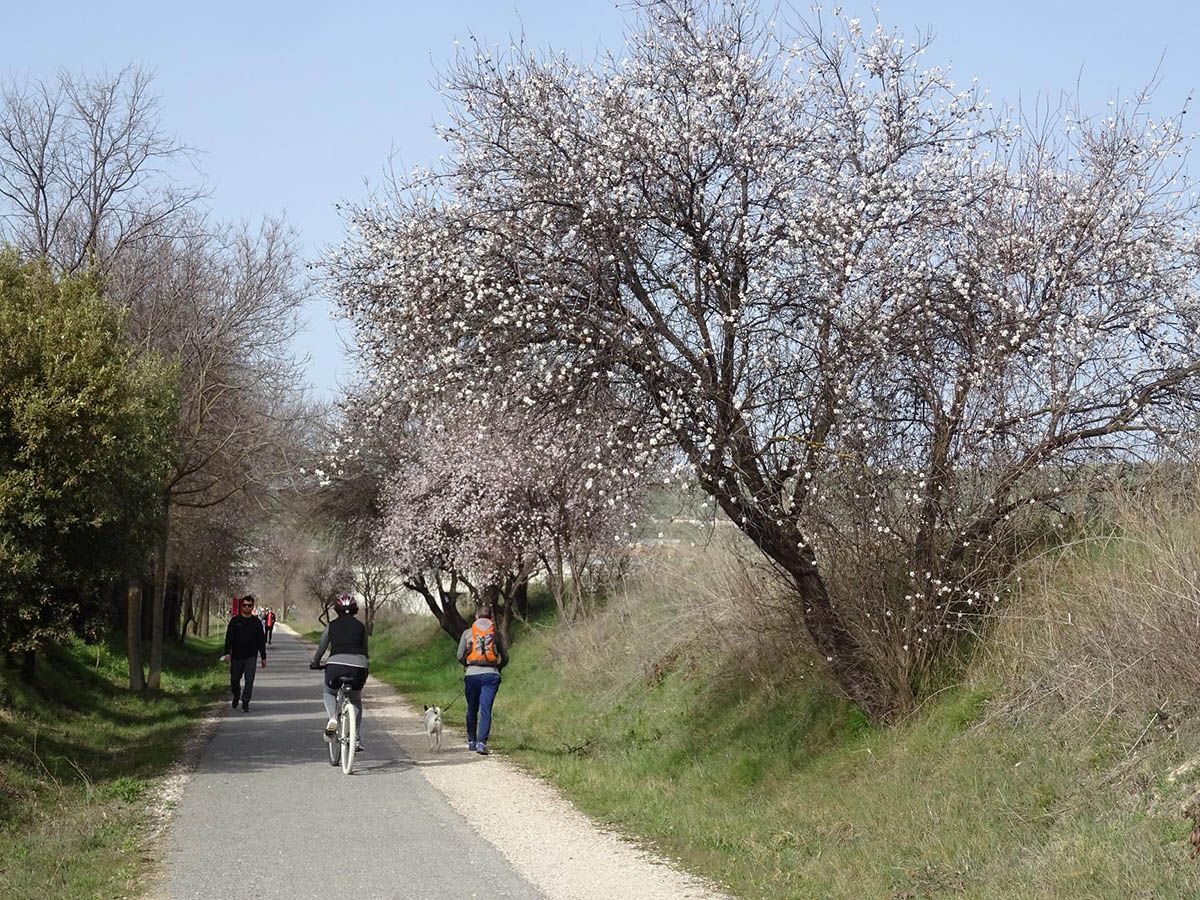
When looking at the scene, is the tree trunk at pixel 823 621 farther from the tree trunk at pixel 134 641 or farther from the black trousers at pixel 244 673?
the tree trunk at pixel 134 641

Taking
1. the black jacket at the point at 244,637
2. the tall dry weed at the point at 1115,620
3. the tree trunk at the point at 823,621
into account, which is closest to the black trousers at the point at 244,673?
the black jacket at the point at 244,637

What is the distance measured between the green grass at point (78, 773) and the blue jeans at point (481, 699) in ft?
11.9

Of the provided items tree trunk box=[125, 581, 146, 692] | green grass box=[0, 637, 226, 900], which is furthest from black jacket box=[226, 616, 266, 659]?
tree trunk box=[125, 581, 146, 692]

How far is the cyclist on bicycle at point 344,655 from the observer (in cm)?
1434

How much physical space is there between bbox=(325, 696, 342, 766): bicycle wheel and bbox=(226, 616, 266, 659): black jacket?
828 cm

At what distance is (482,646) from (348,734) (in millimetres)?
2294

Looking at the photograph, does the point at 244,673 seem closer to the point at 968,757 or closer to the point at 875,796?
the point at 875,796

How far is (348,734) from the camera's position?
13.9m

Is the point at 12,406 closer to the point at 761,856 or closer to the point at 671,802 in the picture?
the point at 671,802

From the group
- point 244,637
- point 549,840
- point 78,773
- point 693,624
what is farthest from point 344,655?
point 244,637

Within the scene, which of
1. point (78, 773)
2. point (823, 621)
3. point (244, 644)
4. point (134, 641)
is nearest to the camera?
point (823, 621)

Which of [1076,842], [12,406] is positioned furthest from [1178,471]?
[12,406]

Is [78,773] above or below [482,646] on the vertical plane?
below

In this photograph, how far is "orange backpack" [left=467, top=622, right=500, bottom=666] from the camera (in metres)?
15.6
